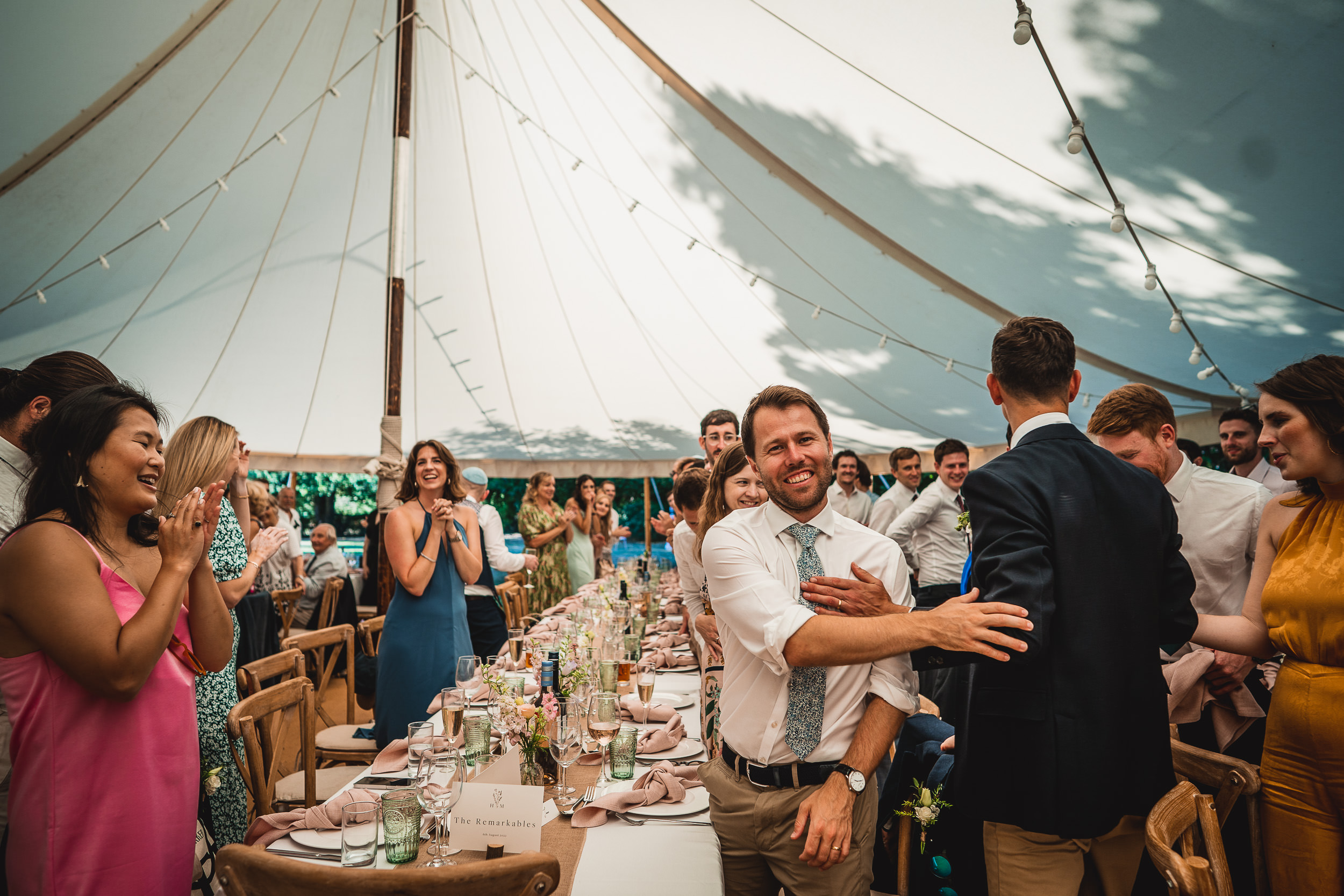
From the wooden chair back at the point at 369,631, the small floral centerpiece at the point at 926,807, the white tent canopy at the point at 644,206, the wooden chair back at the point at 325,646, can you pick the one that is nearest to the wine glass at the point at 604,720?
the small floral centerpiece at the point at 926,807

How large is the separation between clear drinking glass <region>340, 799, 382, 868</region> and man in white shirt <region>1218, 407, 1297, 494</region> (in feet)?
15.1

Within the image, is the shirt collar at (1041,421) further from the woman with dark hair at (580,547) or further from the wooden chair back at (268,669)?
the woman with dark hair at (580,547)

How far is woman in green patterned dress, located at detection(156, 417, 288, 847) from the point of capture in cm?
252

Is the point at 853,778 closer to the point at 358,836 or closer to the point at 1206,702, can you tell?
the point at 358,836

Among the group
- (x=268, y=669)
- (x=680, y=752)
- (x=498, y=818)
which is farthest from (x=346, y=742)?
(x=498, y=818)

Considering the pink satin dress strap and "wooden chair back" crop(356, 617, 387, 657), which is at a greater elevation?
the pink satin dress strap

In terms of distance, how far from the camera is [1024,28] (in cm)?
278

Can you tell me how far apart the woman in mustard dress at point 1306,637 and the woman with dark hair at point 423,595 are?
273 cm

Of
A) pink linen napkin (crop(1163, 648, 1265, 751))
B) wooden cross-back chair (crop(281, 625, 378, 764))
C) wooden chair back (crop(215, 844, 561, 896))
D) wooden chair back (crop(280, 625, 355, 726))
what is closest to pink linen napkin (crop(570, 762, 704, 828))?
wooden chair back (crop(215, 844, 561, 896))

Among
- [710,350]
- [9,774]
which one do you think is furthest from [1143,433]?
[710,350]

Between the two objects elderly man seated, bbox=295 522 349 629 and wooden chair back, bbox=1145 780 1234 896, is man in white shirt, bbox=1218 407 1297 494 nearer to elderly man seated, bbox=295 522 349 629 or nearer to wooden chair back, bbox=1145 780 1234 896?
wooden chair back, bbox=1145 780 1234 896

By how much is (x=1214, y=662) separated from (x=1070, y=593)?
1.14 meters

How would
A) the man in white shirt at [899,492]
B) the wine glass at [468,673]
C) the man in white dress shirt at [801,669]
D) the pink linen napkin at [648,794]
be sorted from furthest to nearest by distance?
the man in white shirt at [899,492] → the wine glass at [468,673] → the pink linen napkin at [648,794] → the man in white dress shirt at [801,669]

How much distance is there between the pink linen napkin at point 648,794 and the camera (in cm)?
170
